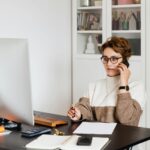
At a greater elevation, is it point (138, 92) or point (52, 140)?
point (138, 92)

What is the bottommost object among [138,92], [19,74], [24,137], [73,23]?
[24,137]

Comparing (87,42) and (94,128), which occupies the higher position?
(87,42)

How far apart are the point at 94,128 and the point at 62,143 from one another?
0.34 m

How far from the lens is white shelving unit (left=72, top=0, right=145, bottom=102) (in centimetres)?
348

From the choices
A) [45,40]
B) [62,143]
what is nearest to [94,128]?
[62,143]

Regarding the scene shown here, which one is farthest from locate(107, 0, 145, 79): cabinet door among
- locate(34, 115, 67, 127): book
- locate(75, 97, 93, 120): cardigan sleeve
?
locate(34, 115, 67, 127): book

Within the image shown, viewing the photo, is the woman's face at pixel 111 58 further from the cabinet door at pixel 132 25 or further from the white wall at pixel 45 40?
the cabinet door at pixel 132 25

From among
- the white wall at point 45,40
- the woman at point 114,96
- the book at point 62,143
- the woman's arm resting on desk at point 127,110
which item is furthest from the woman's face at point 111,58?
the white wall at point 45,40

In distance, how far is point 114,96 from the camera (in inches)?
89.5

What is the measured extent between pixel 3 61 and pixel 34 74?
66.0 inches

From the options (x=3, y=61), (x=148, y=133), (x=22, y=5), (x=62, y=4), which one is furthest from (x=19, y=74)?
(x=62, y=4)

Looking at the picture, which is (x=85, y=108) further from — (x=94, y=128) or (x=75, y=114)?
(x=94, y=128)

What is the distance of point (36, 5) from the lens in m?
3.34

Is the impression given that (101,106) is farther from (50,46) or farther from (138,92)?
(50,46)
